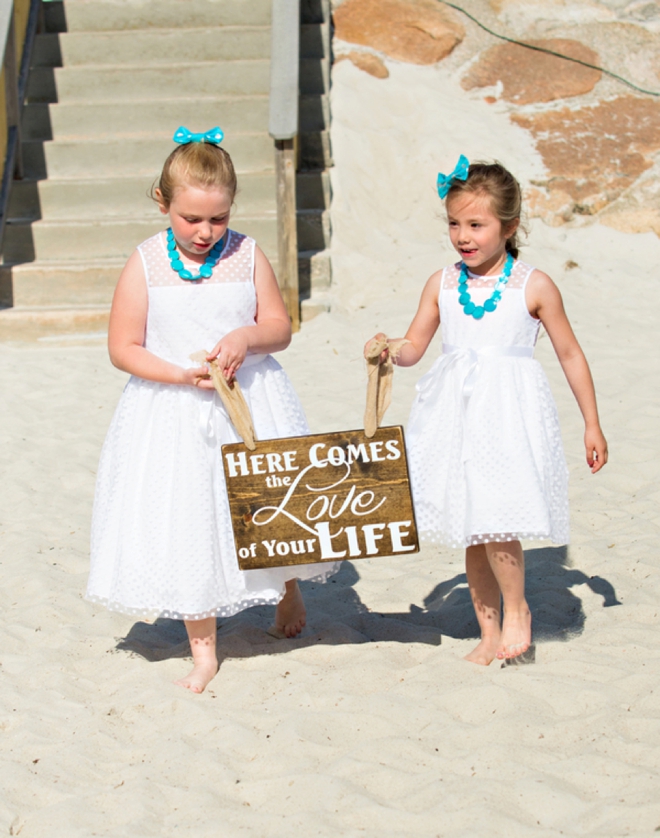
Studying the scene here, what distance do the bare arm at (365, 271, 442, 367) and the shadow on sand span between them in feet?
3.01

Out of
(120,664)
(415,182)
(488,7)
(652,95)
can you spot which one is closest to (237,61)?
(415,182)

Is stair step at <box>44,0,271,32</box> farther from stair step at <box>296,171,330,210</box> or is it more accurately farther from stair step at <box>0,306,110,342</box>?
stair step at <box>0,306,110,342</box>

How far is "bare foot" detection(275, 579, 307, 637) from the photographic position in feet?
10.4

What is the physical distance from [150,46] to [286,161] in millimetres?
2504

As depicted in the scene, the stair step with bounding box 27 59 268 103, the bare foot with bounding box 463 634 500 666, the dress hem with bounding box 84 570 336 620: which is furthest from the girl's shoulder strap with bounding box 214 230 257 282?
the stair step with bounding box 27 59 268 103

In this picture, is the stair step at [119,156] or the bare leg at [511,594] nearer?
the bare leg at [511,594]

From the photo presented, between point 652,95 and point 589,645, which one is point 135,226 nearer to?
point 652,95

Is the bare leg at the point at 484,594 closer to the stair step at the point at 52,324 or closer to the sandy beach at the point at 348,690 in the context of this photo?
the sandy beach at the point at 348,690

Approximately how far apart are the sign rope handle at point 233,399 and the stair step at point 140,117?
5.25 meters

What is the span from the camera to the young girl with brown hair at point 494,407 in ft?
9.00

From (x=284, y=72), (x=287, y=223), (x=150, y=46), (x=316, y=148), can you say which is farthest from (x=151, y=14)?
(x=287, y=223)

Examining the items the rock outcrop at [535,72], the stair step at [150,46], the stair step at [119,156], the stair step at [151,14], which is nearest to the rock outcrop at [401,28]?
the rock outcrop at [535,72]

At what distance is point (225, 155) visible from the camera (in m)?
2.78

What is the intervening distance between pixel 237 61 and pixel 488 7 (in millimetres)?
2373
